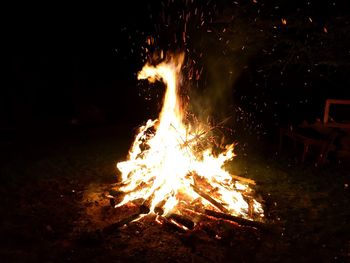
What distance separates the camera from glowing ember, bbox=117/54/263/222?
6965mm

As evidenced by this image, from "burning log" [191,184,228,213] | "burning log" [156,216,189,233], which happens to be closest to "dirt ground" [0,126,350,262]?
"burning log" [156,216,189,233]

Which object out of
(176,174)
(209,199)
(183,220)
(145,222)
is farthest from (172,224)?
(176,174)

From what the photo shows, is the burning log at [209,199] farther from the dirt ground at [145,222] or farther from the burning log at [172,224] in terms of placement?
the burning log at [172,224]

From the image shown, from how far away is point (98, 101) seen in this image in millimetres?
18469

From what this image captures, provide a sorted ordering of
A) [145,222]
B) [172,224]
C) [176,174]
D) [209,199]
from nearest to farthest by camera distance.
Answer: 1. [172,224]
2. [145,222]
3. [209,199]
4. [176,174]

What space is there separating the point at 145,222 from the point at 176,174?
142cm

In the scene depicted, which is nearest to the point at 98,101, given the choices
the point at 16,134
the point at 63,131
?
the point at 63,131

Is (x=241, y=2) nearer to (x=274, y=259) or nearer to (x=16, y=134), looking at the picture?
(x=274, y=259)

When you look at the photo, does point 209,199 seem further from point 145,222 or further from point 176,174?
point 145,222

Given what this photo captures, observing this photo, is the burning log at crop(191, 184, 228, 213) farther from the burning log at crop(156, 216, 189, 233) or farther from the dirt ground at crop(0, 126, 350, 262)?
the burning log at crop(156, 216, 189, 233)

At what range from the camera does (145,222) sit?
6.39m

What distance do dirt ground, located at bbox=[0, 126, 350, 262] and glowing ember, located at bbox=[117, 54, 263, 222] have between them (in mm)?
492

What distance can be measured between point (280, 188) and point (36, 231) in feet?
17.5

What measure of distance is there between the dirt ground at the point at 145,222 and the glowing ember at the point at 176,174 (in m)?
0.49
